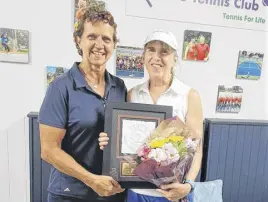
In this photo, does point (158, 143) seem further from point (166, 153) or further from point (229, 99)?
point (229, 99)

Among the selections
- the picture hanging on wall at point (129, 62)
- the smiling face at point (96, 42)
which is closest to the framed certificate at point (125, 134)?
the smiling face at point (96, 42)

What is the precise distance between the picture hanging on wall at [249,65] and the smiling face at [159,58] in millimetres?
837

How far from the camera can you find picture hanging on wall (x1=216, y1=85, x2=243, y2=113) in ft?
5.81

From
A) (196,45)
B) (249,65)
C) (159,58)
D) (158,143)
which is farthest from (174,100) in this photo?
(249,65)

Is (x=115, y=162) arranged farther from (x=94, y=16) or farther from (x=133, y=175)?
(x=94, y=16)

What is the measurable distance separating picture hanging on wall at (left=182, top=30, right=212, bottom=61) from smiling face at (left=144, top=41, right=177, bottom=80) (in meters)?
0.55

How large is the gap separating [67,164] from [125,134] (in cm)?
27

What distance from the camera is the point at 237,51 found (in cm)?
173

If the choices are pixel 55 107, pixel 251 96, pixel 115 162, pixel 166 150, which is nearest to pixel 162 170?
pixel 166 150

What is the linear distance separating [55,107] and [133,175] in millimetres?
416

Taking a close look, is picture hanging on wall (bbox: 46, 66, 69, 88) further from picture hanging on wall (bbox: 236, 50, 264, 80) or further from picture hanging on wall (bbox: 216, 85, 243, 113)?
picture hanging on wall (bbox: 236, 50, 264, 80)

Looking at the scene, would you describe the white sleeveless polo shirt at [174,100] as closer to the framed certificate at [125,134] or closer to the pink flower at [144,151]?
the framed certificate at [125,134]

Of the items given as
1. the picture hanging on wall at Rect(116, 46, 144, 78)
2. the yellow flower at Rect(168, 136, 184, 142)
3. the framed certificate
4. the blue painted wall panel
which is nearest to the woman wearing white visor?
the framed certificate

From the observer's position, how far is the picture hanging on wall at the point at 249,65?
175cm
